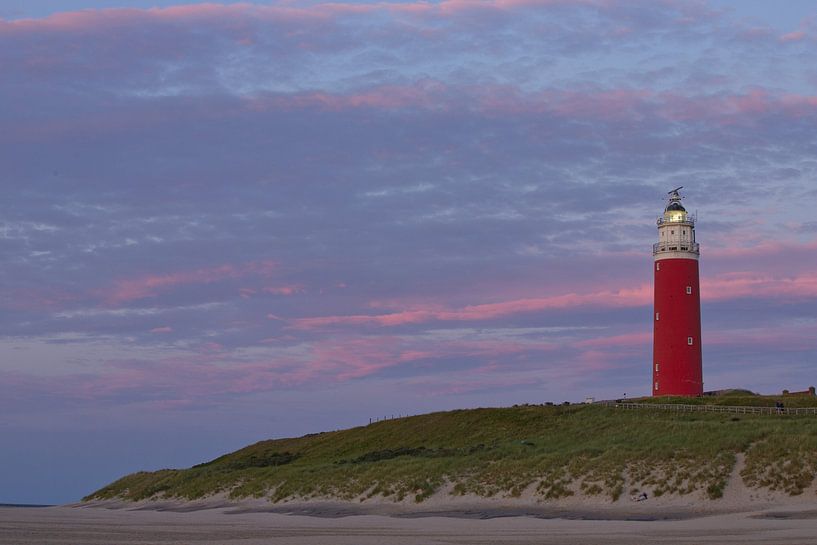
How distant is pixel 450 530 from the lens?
35031mm

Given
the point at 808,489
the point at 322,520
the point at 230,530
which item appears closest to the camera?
the point at 230,530

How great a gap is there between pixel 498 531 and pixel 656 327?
187 feet

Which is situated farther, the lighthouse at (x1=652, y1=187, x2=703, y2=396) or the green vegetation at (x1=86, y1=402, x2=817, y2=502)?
the lighthouse at (x1=652, y1=187, x2=703, y2=396)

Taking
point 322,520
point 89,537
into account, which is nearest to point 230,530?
point 89,537

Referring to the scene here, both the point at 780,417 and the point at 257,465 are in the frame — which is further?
the point at 257,465

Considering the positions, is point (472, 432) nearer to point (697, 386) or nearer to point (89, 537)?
point (697, 386)

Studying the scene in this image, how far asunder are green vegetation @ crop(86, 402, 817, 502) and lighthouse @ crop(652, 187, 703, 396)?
851 cm

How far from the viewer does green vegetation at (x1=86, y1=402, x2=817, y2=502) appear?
146 feet

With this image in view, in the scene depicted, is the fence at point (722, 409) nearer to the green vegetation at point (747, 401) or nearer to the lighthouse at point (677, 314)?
the green vegetation at point (747, 401)

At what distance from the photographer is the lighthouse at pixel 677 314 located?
85062 millimetres

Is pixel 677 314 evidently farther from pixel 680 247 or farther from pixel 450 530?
pixel 450 530

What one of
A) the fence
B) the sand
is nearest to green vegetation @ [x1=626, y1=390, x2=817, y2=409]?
the fence

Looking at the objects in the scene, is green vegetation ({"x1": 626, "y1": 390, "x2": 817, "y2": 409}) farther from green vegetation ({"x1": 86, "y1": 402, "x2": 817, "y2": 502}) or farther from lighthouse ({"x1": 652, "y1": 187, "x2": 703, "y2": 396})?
lighthouse ({"x1": 652, "y1": 187, "x2": 703, "y2": 396})

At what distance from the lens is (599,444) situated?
182 feet
